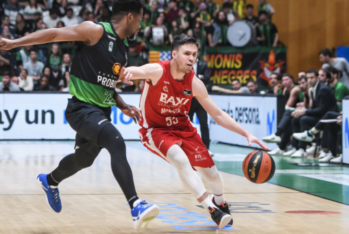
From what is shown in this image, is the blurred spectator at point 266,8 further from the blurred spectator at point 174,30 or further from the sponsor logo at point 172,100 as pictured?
the sponsor logo at point 172,100

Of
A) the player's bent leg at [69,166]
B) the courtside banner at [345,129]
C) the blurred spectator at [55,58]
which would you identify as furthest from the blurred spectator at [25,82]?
the player's bent leg at [69,166]

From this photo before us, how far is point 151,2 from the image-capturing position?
17.6 metres

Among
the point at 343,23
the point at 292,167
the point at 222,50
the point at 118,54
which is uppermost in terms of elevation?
the point at 343,23

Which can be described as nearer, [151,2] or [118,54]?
[118,54]

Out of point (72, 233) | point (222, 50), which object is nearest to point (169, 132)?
point (72, 233)

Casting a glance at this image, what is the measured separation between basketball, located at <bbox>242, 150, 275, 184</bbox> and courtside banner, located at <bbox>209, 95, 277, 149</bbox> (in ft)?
22.3

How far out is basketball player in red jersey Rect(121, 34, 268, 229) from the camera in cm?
486

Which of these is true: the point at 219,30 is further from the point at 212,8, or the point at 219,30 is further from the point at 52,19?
the point at 52,19

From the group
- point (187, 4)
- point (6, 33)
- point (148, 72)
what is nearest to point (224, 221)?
point (148, 72)

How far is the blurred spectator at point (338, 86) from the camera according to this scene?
11070 mm

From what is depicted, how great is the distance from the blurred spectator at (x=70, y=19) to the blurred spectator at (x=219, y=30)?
440 cm

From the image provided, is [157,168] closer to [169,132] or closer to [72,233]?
[169,132]

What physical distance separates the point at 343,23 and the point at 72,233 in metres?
16.2

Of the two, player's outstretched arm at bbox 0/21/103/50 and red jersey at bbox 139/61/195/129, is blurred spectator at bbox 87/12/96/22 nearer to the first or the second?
red jersey at bbox 139/61/195/129
